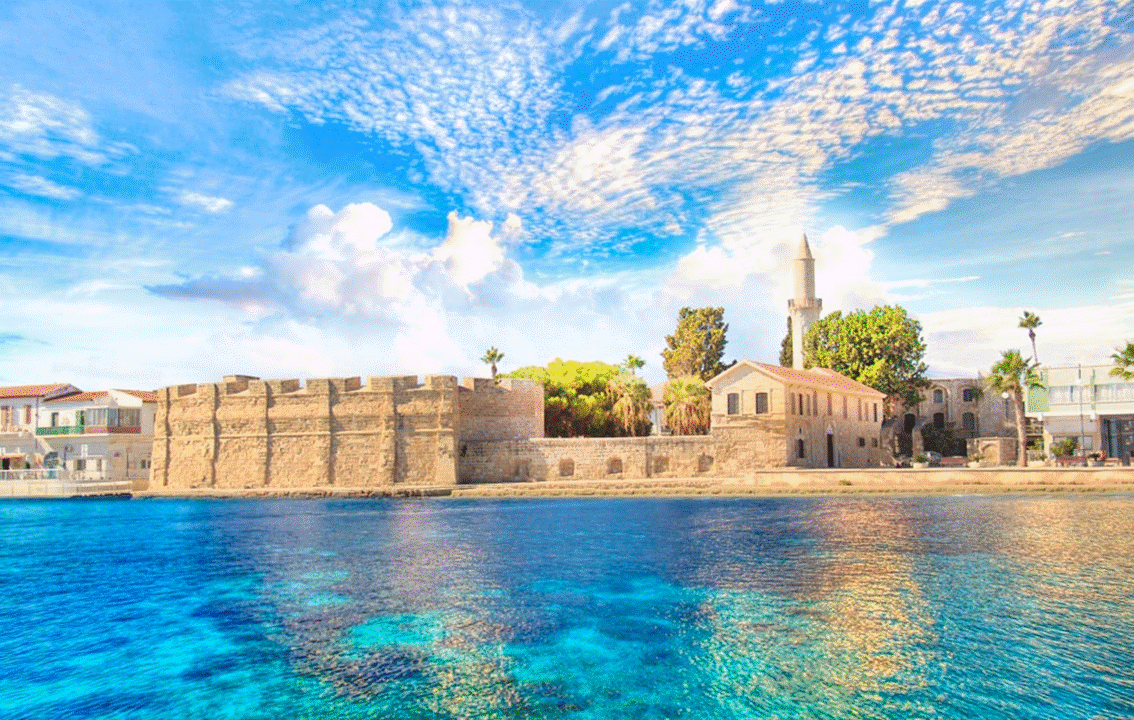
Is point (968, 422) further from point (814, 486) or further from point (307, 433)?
point (307, 433)

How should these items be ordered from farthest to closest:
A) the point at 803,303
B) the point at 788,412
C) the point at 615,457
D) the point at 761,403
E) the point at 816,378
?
the point at 803,303 → the point at 816,378 → the point at 615,457 → the point at 761,403 → the point at 788,412

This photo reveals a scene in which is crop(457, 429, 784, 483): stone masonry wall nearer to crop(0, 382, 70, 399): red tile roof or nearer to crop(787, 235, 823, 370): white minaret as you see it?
crop(787, 235, 823, 370): white minaret

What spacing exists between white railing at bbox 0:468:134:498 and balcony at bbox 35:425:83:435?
2.14 meters

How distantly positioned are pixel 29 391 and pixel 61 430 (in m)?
3.81

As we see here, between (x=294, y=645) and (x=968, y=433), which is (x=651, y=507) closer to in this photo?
(x=294, y=645)

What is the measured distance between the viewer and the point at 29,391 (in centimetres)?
4772

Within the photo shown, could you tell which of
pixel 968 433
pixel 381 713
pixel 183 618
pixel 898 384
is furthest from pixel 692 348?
pixel 381 713

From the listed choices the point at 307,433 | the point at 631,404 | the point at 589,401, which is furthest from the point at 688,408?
the point at 307,433

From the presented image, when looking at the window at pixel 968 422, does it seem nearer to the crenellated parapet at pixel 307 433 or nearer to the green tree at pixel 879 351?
the green tree at pixel 879 351

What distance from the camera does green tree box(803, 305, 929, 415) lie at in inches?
1863

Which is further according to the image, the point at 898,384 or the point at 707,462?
the point at 898,384

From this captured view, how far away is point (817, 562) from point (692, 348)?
115 ft

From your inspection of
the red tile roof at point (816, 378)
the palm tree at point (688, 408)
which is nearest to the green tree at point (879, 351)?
the red tile roof at point (816, 378)

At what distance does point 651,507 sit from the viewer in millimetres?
30891
